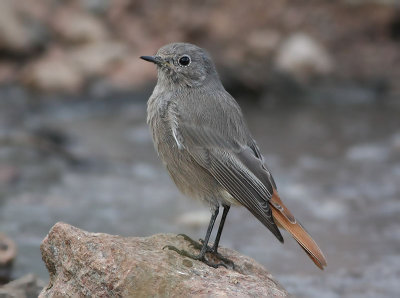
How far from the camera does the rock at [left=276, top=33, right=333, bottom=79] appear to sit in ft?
40.4

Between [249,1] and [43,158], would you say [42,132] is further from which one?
[249,1]

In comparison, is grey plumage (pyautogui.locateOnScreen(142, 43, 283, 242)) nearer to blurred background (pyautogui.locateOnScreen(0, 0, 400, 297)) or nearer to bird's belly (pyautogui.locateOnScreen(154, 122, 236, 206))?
bird's belly (pyautogui.locateOnScreen(154, 122, 236, 206))

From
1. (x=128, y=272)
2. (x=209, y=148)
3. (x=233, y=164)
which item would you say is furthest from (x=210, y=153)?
(x=128, y=272)

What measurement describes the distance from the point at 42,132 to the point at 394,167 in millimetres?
4979

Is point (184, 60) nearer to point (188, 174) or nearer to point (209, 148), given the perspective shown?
point (209, 148)

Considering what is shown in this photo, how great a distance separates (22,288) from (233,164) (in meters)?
1.83

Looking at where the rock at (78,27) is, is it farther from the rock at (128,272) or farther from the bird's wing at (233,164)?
the rock at (128,272)

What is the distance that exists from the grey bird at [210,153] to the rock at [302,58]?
6800 millimetres

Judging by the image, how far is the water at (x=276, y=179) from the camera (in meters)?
7.64

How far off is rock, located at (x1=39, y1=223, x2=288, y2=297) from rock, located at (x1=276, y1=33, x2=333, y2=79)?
7758 millimetres

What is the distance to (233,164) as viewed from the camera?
5.33 m

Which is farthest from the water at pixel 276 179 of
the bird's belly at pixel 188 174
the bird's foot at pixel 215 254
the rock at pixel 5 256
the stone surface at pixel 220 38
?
the bird's belly at pixel 188 174

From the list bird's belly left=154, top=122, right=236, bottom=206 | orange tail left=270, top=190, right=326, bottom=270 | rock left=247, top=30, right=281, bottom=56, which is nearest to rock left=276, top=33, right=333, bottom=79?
rock left=247, top=30, right=281, bottom=56

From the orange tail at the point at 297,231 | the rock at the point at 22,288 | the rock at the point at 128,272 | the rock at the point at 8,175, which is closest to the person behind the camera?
the rock at the point at 128,272
